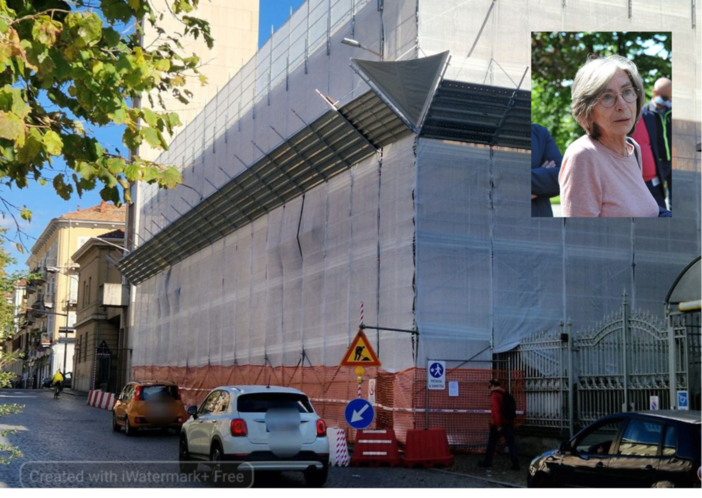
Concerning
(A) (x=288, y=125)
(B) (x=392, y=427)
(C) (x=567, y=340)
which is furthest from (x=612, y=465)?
(A) (x=288, y=125)

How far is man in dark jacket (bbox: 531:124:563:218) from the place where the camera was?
22.5 metres

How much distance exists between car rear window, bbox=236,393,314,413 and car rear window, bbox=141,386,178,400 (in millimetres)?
13327

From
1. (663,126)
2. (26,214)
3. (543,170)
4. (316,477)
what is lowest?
(316,477)

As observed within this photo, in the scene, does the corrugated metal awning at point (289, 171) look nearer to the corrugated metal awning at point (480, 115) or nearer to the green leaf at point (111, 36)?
the corrugated metal awning at point (480, 115)

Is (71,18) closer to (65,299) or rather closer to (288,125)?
(288,125)

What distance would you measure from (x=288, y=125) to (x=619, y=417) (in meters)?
20.6

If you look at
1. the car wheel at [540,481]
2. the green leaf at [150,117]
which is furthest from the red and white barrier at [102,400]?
the green leaf at [150,117]

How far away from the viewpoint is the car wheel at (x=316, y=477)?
15.0 m

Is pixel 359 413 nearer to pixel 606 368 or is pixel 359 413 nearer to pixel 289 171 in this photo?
pixel 606 368

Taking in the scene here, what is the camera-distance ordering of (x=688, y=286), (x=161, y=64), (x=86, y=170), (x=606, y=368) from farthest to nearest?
(x=606, y=368)
(x=688, y=286)
(x=161, y=64)
(x=86, y=170)

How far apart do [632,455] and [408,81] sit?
43.0 feet

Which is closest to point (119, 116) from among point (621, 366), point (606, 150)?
point (621, 366)

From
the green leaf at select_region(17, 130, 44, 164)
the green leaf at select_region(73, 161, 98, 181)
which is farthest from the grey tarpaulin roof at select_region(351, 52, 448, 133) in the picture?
the green leaf at select_region(17, 130, 44, 164)

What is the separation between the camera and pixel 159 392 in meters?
28.2
